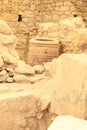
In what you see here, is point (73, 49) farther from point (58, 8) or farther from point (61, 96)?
point (61, 96)

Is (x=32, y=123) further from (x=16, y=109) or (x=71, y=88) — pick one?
(x=71, y=88)

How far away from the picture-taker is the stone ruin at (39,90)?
2293 mm

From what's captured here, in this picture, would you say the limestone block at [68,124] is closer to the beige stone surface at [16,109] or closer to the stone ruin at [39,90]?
the stone ruin at [39,90]

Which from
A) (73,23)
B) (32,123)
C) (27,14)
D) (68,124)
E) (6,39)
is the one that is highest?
(27,14)

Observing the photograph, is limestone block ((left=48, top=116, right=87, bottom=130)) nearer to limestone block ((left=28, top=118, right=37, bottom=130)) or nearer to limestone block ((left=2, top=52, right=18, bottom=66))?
limestone block ((left=28, top=118, right=37, bottom=130))

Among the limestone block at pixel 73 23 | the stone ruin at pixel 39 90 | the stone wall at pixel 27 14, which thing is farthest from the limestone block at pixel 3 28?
the stone wall at pixel 27 14

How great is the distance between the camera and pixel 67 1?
8141mm

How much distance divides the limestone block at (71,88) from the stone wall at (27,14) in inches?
225

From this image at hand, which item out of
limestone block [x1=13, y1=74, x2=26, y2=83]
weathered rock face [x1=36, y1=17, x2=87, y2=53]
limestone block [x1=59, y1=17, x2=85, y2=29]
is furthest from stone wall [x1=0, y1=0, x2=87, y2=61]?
limestone block [x1=13, y1=74, x2=26, y2=83]

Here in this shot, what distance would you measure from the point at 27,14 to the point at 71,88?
649 cm

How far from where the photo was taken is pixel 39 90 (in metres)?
3.11

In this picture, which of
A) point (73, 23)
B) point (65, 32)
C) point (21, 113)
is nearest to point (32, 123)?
point (21, 113)

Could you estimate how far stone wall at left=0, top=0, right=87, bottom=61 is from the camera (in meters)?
8.32

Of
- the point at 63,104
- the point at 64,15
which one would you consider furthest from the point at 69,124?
the point at 64,15
